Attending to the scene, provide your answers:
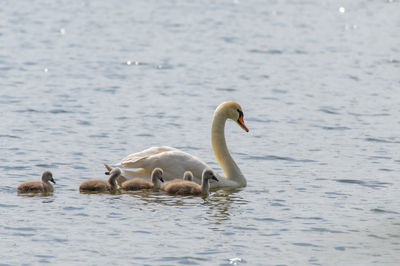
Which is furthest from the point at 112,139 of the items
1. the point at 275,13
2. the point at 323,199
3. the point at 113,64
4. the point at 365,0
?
the point at 365,0

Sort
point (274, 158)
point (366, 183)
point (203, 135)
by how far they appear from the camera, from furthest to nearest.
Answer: point (203, 135)
point (274, 158)
point (366, 183)

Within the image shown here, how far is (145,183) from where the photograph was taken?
13336 millimetres

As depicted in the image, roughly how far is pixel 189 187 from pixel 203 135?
5465mm

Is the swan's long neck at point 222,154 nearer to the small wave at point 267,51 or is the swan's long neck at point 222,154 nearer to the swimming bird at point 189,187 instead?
the swimming bird at point 189,187

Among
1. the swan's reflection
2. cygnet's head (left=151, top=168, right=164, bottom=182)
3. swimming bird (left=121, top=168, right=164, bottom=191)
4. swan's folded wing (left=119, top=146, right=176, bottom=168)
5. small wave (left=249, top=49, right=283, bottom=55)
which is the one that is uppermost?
small wave (left=249, top=49, right=283, bottom=55)

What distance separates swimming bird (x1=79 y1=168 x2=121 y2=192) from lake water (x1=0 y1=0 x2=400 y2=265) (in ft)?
0.55

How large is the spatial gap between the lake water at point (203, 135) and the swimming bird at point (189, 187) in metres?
0.15

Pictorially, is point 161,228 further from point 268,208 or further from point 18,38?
point 18,38

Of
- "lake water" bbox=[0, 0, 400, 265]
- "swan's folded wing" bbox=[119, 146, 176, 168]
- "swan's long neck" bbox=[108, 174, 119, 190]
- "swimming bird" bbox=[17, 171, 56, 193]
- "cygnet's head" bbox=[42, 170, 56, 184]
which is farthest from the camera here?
"swan's folded wing" bbox=[119, 146, 176, 168]

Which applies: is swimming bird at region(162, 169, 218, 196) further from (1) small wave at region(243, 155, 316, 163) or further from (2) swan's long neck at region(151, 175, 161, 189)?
(1) small wave at region(243, 155, 316, 163)

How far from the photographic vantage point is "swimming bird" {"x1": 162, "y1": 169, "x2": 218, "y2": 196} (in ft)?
43.0

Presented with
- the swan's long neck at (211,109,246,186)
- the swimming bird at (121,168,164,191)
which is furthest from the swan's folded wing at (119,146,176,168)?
the swan's long neck at (211,109,246,186)

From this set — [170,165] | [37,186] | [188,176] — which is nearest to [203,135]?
[170,165]

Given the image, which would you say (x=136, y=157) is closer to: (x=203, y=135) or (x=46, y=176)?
(x=46, y=176)
